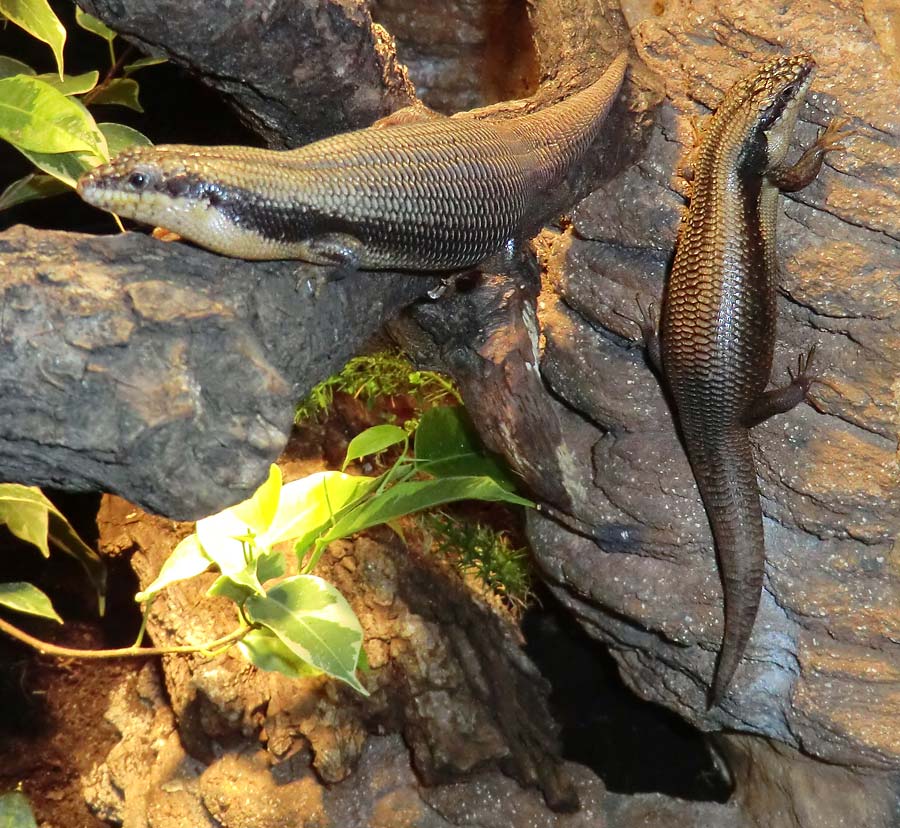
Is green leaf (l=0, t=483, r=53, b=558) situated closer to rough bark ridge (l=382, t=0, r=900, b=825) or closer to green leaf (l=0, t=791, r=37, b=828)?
green leaf (l=0, t=791, r=37, b=828)

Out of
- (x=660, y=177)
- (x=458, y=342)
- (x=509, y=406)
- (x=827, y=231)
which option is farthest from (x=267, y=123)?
(x=827, y=231)

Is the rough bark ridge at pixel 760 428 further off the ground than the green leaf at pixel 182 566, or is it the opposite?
the rough bark ridge at pixel 760 428

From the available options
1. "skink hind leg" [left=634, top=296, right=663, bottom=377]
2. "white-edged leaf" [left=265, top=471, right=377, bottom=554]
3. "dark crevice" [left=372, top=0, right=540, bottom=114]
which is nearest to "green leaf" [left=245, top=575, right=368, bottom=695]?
"white-edged leaf" [left=265, top=471, right=377, bottom=554]

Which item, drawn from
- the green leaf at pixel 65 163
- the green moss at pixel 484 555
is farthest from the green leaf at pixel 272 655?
the green leaf at pixel 65 163

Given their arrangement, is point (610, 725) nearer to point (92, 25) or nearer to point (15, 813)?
point (15, 813)

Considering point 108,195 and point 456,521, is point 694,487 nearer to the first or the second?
point 456,521

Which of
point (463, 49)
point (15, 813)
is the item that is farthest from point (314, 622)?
point (463, 49)

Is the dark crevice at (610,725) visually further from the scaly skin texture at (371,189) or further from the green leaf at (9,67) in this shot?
the green leaf at (9,67)
